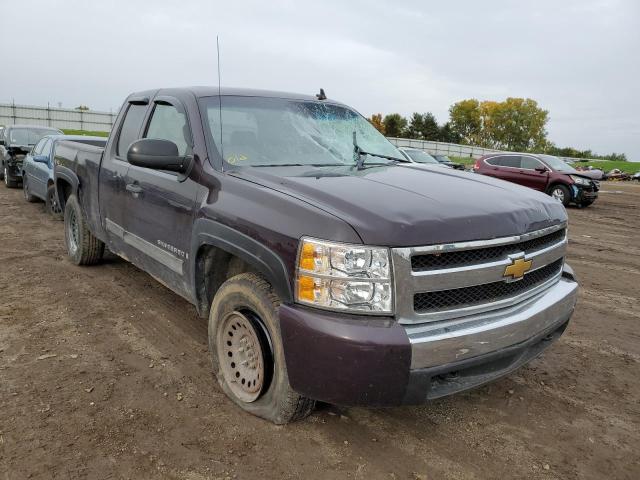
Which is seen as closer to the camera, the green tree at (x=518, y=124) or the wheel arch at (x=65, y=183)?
the wheel arch at (x=65, y=183)

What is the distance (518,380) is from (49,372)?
3159 mm

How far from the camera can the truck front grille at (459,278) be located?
2.26 meters

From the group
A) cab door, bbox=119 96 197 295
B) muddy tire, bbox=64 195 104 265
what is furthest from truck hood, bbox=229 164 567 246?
muddy tire, bbox=64 195 104 265

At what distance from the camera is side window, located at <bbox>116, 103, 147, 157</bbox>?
168 inches

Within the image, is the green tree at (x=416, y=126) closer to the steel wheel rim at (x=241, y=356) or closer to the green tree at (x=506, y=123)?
the green tree at (x=506, y=123)

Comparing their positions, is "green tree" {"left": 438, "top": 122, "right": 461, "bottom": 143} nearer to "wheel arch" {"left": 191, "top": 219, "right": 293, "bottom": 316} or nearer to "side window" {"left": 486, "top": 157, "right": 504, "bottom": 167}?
"side window" {"left": 486, "top": 157, "right": 504, "bottom": 167}

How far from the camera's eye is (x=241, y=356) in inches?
115

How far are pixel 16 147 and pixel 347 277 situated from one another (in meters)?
12.9

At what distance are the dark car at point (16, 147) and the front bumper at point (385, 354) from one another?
12562mm

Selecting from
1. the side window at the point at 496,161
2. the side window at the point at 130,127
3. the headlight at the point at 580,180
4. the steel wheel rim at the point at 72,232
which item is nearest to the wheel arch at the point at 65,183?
the steel wheel rim at the point at 72,232

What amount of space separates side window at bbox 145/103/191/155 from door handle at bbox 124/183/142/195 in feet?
1.36

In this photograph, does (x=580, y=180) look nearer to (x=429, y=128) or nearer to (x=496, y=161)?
(x=496, y=161)

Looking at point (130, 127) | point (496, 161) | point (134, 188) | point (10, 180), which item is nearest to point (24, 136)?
point (10, 180)

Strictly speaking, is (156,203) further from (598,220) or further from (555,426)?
(598,220)
